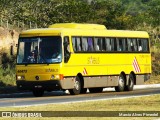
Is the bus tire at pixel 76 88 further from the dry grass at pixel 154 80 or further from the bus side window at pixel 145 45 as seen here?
the dry grass at pixel 154 80

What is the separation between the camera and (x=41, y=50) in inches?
1380

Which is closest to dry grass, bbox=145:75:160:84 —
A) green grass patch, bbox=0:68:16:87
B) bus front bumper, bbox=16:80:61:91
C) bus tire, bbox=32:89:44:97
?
green grass patch, bbox=0:68:16:87

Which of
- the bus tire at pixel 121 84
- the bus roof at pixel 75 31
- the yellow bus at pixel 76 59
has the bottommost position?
the bus tire at pixel 121 84

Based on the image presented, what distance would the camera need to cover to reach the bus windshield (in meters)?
35.0

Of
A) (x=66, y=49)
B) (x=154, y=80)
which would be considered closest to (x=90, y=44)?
(x=66, y=49)

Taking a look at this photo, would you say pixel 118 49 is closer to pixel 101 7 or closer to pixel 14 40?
pixel 14 40

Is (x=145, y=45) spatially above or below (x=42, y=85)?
above

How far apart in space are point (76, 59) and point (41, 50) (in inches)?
78.9

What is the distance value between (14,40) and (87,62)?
26.0 m

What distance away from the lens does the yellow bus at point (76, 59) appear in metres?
34.9

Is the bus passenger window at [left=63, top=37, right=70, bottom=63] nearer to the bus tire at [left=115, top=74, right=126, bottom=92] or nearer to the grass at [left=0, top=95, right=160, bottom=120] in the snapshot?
the bus tire at [left=115, top=74, right=126, bottom=92]

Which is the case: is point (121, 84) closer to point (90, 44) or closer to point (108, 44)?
point (108, 44)

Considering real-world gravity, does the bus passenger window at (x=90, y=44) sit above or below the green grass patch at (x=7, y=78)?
above

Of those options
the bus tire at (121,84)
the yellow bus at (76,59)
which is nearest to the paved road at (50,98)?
the yellow bus at (76,59)
